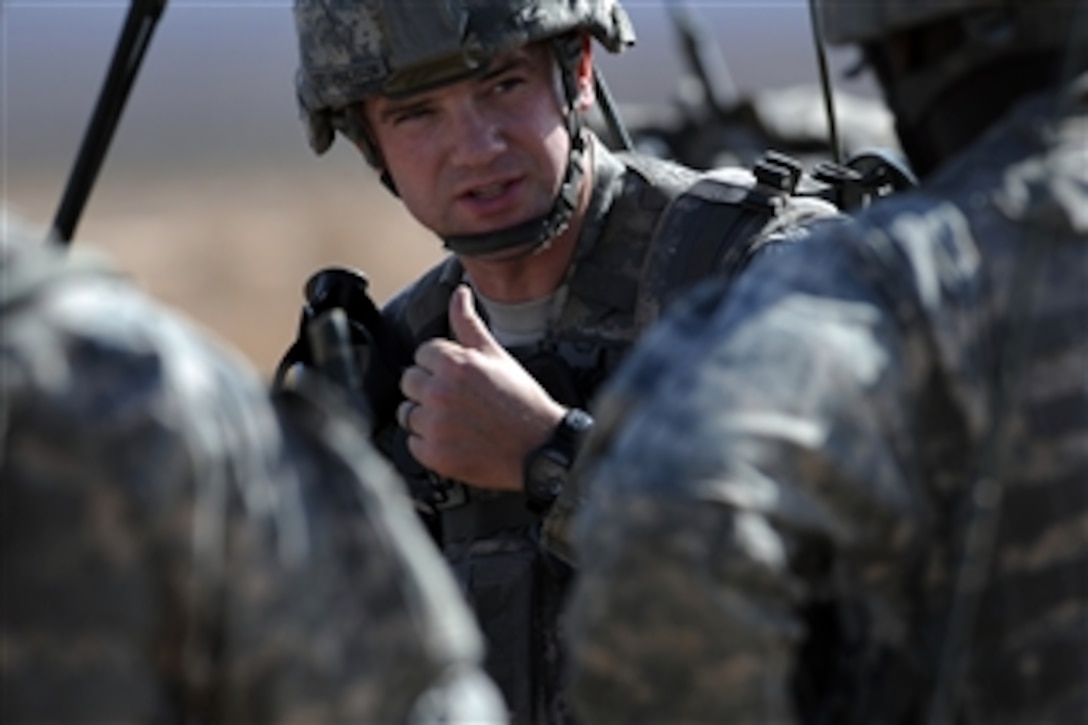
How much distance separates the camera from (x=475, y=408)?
4.25 meters

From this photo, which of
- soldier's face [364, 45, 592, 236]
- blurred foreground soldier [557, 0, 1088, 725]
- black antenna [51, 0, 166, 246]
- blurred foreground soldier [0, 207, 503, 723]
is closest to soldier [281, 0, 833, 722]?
soldier's face [364, 45, 592, 236]

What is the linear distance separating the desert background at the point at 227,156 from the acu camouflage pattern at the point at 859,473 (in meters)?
1.58

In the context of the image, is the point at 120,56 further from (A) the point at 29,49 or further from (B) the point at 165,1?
(A) the point at 29,49

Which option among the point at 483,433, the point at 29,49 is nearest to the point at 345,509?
the point at 483,433

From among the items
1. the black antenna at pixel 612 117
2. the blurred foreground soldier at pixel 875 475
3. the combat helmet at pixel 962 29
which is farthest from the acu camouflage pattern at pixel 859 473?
the black antenna at pixel 612 117

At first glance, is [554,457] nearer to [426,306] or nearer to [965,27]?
[426,306]

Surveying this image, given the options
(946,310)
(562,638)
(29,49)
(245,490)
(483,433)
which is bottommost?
(29,49)

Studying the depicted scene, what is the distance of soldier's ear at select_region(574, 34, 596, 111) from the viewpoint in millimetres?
4832

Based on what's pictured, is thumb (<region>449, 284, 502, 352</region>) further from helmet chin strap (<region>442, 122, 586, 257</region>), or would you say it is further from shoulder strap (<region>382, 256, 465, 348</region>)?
shoulder strap (<region>382, 256, 465, 348</region>)

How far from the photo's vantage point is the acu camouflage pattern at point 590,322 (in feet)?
14.6

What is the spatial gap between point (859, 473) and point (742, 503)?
14 centimetres

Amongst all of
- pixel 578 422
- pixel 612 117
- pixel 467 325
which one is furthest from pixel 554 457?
pixel 612 117

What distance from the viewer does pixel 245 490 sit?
8.45ft

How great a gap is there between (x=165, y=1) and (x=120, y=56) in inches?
5.4
